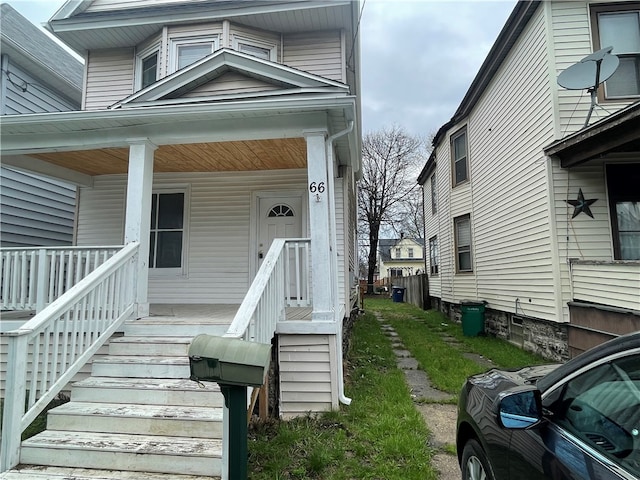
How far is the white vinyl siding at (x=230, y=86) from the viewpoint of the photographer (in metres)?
5.74

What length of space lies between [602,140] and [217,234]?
5.99 metres

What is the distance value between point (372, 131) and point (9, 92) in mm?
24034

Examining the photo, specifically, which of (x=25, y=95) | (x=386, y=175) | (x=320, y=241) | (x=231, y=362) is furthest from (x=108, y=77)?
(x=386, y=175)

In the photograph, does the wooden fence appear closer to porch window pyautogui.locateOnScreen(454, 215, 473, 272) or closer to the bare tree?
porch window pyautogui.locateOnScreen(454, 215, 473, 272)

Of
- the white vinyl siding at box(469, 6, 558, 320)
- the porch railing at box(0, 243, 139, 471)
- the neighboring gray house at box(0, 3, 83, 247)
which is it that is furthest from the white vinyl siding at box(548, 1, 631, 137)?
the neighboring gray house at box(0, 3, 83, 247)

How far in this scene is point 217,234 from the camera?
701cm

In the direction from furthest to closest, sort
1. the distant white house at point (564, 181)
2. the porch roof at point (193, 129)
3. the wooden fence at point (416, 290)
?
the wooden fence at point (416, 290) < the distant white house at point (564, 181) < the porch roof at point (193, 129)

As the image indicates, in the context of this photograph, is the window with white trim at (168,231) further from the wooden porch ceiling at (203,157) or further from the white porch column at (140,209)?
the white porch column at (140,209)

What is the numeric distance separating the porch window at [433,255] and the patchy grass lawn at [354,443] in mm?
10460

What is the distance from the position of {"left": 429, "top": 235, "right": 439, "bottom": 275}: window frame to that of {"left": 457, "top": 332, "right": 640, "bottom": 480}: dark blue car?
43.5 feet

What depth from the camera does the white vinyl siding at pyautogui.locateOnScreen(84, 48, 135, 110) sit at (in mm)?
7875

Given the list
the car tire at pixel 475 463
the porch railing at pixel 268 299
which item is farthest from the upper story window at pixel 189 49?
the car tire at pixel 475 463

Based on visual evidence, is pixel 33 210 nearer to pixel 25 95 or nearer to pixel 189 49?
pixel 25 95

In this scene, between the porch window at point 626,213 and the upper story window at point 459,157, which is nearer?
the porch window at point 626,213
